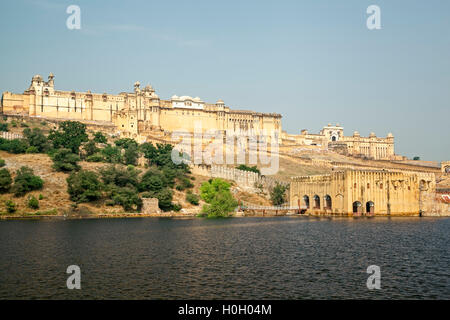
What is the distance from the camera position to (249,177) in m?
75.7

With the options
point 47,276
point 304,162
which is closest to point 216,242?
point 47,276

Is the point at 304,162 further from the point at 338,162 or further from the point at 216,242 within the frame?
the point at 216,242

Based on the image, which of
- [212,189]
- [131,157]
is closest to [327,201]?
[212,189]

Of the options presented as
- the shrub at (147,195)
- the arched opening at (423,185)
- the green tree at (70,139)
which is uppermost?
the green tree at (70,139)

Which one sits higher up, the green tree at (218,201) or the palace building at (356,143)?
the palace building at (356,143)

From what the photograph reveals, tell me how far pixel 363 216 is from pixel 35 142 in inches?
1835

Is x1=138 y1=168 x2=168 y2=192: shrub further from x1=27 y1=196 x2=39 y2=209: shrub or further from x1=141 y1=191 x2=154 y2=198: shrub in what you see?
x1=27 y1=196 x2=39 y2=209: shrub

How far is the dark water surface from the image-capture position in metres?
19.7

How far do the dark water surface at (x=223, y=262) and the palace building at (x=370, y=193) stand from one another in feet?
42.6

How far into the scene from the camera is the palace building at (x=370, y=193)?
55.1 metres

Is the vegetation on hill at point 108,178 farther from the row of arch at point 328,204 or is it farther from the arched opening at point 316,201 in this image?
the arched opening at point 316,201

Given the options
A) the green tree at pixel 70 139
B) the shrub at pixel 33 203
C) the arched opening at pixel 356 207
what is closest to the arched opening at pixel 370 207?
the arched opening at pixel 356 207

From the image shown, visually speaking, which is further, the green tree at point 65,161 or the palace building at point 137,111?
the palace building at point 137,111
